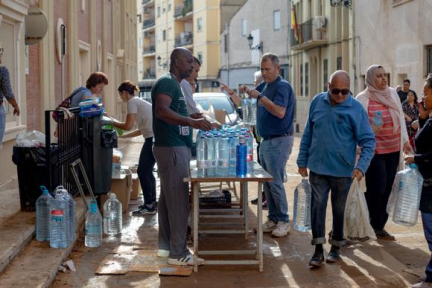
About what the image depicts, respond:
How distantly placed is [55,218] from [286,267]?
2.24 m

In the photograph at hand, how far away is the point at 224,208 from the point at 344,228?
241 cm

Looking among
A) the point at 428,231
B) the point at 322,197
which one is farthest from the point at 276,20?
the point at 428,231

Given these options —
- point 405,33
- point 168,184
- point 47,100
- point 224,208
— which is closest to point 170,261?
point 168,184

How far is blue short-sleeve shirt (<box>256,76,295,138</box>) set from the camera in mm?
7719

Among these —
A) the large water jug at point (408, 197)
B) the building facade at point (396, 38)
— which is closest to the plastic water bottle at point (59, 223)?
the large water jug at point (408, 197)

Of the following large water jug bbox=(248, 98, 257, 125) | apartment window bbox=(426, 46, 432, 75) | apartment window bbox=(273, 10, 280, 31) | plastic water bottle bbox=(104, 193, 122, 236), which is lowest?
plastic water bottle bbox=(104, 193, 122, 236)

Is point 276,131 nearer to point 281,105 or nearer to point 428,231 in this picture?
point 281,105

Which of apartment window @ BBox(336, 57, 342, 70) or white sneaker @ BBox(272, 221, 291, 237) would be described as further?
apartment window @ BBox(336, 57, 342, 70)

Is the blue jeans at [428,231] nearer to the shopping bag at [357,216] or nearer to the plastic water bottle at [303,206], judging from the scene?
the shopping bag at [357,216]

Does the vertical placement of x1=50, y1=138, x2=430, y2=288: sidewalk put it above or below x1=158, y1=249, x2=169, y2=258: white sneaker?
below

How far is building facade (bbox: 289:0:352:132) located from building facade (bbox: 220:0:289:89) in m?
2.11

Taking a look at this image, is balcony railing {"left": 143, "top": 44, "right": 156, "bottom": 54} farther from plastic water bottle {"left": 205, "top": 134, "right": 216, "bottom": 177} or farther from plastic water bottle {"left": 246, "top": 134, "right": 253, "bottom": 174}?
plastic water bottle {"left": 205, "top": 134, "right": 216, "bottom": 177}

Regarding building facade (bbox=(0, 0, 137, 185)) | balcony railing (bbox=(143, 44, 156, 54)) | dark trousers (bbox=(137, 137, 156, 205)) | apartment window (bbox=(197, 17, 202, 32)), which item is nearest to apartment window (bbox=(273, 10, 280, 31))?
apartment window (bbox=(197, 17, 202, 32))

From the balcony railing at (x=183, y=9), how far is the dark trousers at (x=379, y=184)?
54.0 m
